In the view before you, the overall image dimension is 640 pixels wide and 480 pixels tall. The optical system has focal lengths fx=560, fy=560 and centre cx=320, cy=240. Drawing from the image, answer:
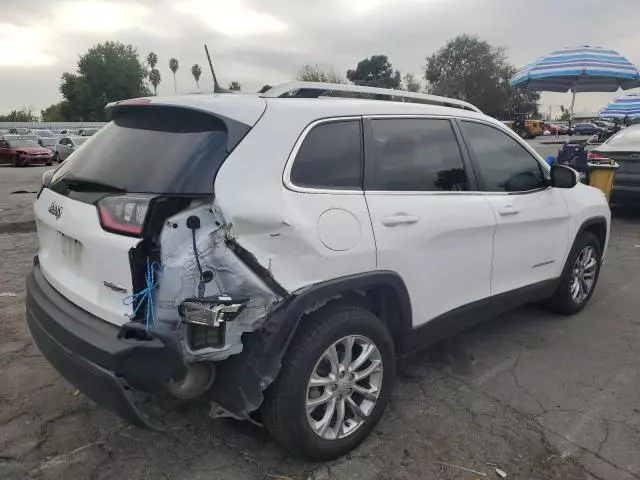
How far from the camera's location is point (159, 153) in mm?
2555

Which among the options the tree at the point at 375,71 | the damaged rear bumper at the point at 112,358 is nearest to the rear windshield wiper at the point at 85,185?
the damaged rear bumper at the point at 112,358

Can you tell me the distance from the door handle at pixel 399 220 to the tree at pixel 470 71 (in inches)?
2216

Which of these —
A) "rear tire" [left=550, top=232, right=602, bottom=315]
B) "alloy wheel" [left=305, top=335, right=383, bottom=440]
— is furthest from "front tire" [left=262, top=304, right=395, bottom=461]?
"rear tire" [left=550, top=232, right=602, bottom=315]

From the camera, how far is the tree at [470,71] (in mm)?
56688

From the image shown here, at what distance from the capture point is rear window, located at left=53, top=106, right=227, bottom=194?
2.41 metres

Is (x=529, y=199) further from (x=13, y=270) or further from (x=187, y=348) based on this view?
(x=13, y=270)

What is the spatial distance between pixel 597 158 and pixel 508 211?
21.1ft

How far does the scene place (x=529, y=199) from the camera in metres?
3.96

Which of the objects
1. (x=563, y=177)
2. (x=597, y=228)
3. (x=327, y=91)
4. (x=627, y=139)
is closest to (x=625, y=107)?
(x=627, y=139)

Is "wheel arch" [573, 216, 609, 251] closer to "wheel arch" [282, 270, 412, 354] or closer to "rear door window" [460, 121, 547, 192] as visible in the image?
"rear door window" [460, 121, 547, 192]

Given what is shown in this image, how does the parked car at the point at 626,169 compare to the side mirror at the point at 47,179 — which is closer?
the side mirror at the point at 47,179

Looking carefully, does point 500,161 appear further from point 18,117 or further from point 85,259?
point 18,117

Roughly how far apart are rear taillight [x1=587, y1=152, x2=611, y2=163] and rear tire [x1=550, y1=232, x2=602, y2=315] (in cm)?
453

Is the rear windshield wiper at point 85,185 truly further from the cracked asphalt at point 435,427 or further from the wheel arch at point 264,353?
the cracked asphalt at point 435,427
